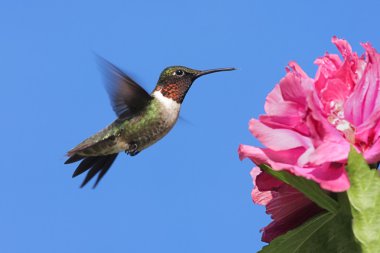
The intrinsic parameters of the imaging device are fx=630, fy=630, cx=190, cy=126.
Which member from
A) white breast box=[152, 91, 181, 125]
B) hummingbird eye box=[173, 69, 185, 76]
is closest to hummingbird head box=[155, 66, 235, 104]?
hummingbird eye box=[173, 69, 185, 76]

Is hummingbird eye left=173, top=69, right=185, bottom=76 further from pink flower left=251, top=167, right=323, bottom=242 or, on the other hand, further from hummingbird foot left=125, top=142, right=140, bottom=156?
pink flower left=251, top=167, right=323, bottom=242

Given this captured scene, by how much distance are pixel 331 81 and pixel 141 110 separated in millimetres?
4092

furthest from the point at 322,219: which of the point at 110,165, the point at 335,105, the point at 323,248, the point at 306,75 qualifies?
the point at 110,165

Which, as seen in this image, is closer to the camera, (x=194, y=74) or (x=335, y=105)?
(x=335, y=105)

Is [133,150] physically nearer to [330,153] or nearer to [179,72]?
[179,72]

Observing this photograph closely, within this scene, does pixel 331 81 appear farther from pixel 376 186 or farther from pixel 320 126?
pixel 376 186

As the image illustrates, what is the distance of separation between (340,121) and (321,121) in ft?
0.42

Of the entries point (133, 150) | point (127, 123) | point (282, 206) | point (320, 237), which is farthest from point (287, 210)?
point (127, 123)

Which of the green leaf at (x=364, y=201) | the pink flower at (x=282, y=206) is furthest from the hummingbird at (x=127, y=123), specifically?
the green leaf at (x=364, y=201)

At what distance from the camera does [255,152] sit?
1663 millimetres

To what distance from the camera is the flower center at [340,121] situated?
1.68 m

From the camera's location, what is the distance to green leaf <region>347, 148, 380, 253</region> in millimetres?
1357

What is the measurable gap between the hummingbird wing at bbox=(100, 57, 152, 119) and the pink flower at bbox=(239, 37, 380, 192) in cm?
394

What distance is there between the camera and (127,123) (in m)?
5.70
